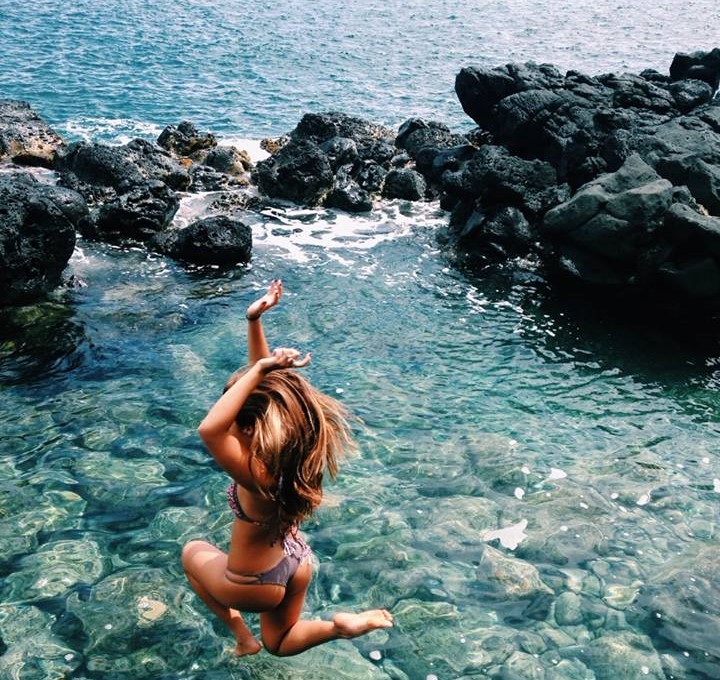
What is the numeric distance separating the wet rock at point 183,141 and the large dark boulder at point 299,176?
211 inches

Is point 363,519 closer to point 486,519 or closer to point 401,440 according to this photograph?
point 486,519

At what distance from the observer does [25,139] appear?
2438cm

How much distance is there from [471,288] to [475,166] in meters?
3.73

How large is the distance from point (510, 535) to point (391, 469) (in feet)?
6.26

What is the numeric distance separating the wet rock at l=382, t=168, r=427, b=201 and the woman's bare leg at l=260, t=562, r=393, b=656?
17.5 meters

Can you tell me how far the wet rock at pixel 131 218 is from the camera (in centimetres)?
1841

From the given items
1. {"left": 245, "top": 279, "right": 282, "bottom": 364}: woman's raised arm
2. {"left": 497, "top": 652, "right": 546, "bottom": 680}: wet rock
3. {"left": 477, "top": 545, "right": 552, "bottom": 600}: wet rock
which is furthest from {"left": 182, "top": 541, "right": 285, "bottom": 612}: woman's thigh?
{"left": 477, "top": 545, "right": 552, "bottom": 600}: wet rock

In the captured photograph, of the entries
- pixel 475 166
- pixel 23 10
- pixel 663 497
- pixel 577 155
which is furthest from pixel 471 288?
pixel 23 10

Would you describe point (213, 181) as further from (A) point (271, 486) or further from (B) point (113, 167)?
(A) point (271, 486)

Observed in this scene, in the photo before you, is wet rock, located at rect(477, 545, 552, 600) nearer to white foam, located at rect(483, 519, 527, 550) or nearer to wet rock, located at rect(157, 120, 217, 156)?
white foam, located at rect(483, 519, 527, 550)

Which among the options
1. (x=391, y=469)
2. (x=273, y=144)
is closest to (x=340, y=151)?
(x=273, y=144)

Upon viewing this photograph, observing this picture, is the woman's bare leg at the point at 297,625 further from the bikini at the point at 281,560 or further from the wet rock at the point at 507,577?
the wet rock at the point at 507,577

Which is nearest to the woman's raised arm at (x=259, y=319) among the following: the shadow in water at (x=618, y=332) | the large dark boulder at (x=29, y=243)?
the shadow in water at (x=618, y=332)

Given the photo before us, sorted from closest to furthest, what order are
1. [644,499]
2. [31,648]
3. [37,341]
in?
[31,648]
[644,499]
[37,341]
